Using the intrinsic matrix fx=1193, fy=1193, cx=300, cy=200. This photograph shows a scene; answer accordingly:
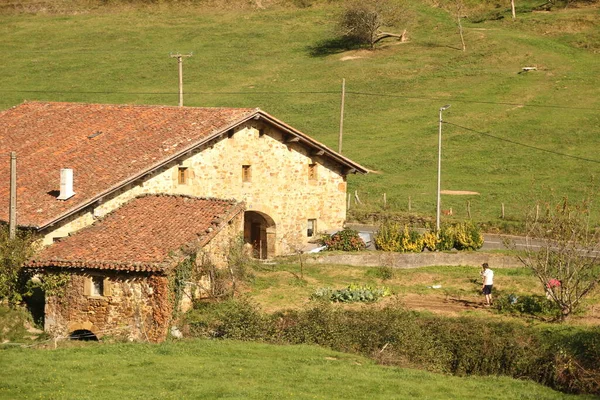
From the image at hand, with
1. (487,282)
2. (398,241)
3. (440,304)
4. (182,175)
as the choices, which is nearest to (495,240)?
(398,241)

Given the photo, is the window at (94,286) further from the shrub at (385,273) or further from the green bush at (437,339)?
the shrub at (385,273)

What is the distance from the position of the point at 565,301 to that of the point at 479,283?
18.4 feet

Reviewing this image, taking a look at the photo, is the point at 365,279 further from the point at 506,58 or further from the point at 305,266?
the point at 506,58

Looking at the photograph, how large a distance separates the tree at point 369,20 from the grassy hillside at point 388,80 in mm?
1391

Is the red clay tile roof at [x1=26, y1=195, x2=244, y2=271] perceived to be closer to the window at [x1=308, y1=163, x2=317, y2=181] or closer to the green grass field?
the green grass field

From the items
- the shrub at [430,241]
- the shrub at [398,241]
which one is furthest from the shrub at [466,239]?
the shrub at [398,241]

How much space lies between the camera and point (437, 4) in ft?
370

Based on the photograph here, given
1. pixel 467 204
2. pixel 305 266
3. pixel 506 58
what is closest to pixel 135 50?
pixel 506 58

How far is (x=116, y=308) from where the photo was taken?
3316 centimetres

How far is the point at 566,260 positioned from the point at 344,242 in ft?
41.4

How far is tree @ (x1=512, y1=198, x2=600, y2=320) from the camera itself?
34312 mm

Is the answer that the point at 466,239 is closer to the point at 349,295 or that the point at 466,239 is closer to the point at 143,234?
the point at 349,295

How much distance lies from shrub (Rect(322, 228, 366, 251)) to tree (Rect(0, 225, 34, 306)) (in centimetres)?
1368

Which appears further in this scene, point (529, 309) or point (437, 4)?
point (437, 4)
